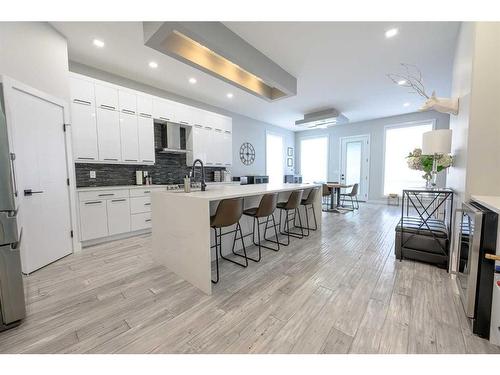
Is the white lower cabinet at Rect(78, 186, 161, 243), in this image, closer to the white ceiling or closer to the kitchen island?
the kitchen island

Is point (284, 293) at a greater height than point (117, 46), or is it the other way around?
point (117, 46)

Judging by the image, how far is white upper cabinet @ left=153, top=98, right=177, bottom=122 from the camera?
12.8 ft

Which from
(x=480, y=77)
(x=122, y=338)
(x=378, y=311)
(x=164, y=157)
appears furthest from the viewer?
(x=164, y=157)

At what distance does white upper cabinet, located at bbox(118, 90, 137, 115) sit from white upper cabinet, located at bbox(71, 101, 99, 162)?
440mm

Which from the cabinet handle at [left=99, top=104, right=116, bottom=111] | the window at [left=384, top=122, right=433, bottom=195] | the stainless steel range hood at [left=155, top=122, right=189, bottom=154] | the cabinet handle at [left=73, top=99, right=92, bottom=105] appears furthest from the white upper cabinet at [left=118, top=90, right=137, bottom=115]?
the window at [left=384, top=122, right=433, bottom=195]

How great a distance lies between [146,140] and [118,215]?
1413 mm

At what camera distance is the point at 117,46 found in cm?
279

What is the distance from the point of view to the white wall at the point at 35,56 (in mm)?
2104

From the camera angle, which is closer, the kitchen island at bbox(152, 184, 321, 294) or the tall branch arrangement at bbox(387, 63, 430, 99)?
the kitchen island at bbox(152, 184, 321, 294)
